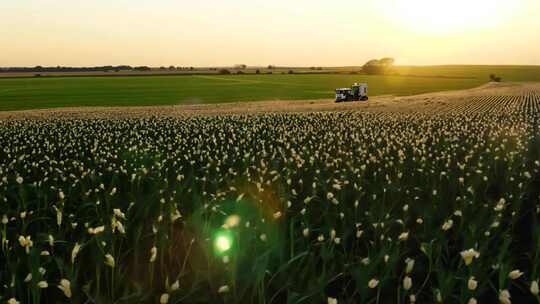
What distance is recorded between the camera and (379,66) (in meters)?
180

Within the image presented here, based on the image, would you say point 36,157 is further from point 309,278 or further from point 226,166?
point 309,278

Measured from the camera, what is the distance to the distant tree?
178 metres

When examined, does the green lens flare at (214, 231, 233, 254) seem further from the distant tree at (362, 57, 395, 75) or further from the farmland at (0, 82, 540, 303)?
the distant tree at (362, 57, 395, 75)

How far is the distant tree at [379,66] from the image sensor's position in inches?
6993

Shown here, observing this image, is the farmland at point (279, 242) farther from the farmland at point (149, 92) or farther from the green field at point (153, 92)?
the farmland at point (149, 92)

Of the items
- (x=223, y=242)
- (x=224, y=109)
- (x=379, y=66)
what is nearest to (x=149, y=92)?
(x=224, y=109)

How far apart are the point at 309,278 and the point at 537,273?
310 centimetres

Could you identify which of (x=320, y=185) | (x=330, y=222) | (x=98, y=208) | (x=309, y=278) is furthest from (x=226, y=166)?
(x=309, y=278)

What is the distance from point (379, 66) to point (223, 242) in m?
181

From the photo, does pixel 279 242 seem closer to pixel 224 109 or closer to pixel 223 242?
pixel 223 242

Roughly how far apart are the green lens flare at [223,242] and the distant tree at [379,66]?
176 m

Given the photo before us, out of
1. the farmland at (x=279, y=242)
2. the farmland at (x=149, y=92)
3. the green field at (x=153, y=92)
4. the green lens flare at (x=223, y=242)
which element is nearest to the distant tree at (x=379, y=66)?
the green field at (x=153, y=92)

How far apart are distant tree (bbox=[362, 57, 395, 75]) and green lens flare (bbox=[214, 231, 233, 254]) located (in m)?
176

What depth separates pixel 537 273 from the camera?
650cm
